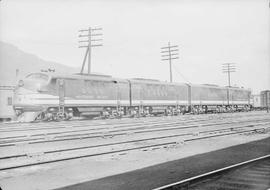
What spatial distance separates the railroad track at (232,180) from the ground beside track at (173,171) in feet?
1.62

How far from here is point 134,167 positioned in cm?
900

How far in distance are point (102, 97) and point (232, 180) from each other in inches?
871

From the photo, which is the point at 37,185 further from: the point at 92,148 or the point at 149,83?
the point at 149,83

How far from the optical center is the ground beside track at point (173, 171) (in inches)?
274

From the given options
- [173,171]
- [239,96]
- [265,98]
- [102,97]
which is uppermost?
[239,96]

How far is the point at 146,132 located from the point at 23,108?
10145 millimetres

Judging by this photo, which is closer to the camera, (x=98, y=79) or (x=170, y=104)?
(x=98, y=79)

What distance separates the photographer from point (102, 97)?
28.6 metres

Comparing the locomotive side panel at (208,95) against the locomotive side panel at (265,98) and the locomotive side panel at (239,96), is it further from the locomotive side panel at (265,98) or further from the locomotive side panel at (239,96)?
the locomotive side panel at (265,98)

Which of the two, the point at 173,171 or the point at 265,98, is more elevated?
the point at 265,98

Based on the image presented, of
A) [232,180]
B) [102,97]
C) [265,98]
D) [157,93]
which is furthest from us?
[265,98]

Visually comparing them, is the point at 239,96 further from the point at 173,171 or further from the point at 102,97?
the point at 173,171

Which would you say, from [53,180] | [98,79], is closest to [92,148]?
[53,180]

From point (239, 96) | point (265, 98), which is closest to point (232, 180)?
point (239, 96)
